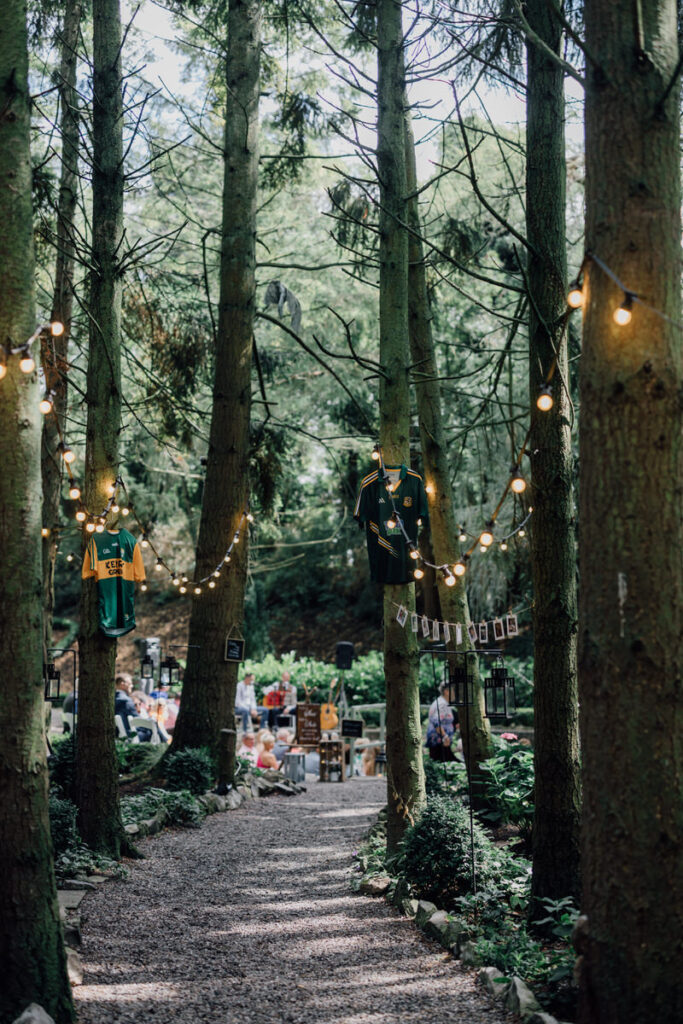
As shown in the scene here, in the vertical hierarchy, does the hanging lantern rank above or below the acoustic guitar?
above

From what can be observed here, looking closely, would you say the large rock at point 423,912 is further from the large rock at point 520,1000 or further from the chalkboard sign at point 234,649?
the chalkboard sign at point 234,649

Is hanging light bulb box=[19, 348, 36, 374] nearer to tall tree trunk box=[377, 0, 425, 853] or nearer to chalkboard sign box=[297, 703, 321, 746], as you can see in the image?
tall tree trunk box=[377, 0, 425, 853]

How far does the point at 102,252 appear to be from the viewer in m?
8.51

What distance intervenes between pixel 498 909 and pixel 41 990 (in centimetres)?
288

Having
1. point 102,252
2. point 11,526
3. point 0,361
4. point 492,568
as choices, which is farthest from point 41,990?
point 492,568

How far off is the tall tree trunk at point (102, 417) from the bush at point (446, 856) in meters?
2.69

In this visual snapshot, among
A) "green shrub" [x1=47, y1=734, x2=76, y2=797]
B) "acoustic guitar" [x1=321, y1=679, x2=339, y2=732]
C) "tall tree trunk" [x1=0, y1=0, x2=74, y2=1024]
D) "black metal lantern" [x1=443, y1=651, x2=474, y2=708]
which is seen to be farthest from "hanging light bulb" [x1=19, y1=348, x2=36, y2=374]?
"acoustic guitar" [x1=321, y1=679, x2=339, y2=732]

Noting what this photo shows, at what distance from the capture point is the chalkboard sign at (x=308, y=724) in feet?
53.6

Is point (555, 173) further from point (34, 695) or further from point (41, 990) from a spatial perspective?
point (41, 990)

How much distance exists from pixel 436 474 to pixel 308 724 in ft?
24.5

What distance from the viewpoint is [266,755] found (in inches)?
622

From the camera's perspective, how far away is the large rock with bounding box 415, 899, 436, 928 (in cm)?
629

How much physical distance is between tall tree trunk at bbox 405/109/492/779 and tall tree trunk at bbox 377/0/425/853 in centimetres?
98

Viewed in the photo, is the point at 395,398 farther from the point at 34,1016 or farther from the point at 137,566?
the point at 34,1016
